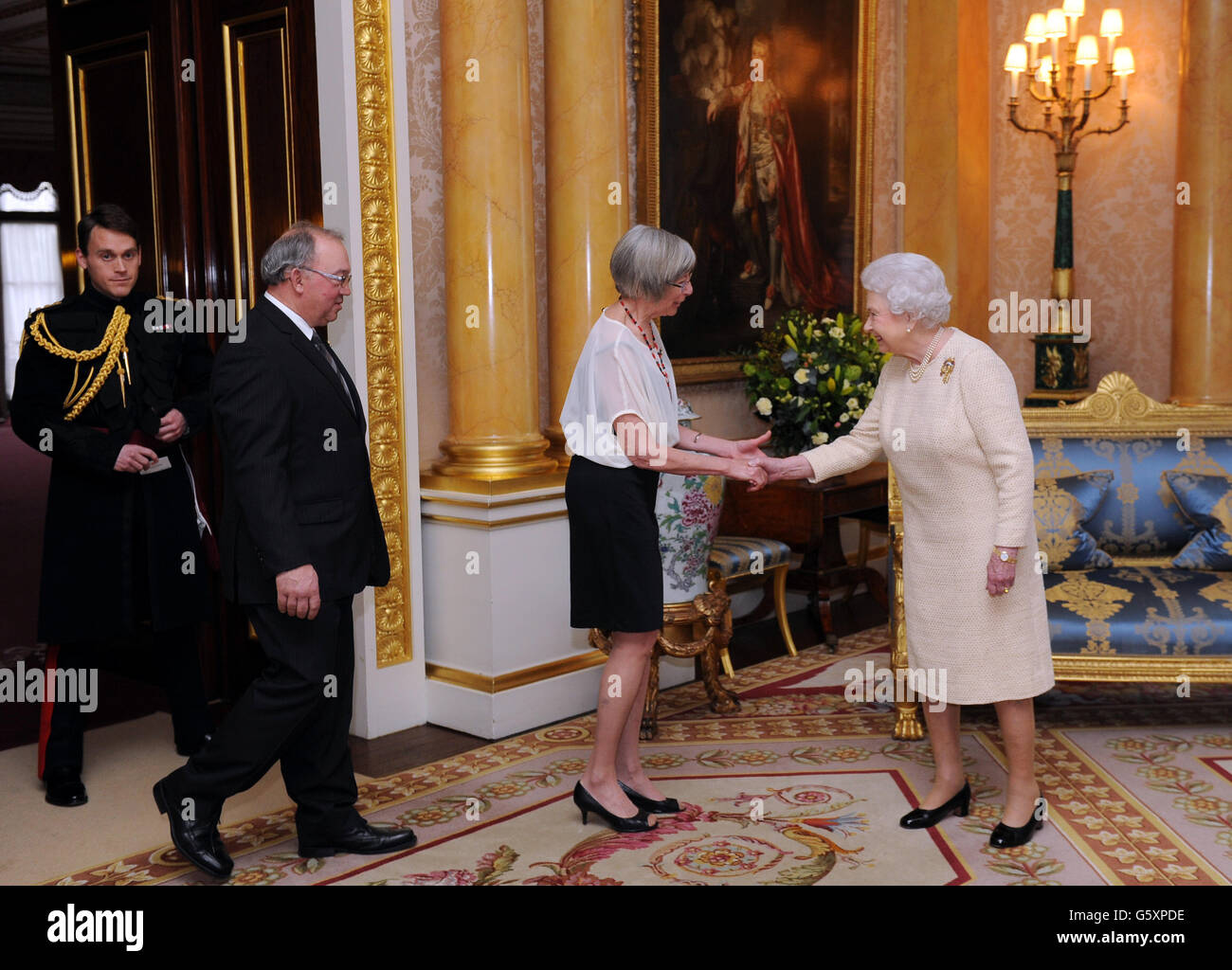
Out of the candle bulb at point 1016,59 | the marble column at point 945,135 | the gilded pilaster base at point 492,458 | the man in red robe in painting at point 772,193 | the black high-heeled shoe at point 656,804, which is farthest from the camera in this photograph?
the marble column at point 945,135

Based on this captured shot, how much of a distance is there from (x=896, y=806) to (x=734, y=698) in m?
1.29

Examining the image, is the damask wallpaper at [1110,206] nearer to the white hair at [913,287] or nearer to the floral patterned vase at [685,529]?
the floral patterned vase at [685,529]

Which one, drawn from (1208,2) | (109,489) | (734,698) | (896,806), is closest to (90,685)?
(109,489)

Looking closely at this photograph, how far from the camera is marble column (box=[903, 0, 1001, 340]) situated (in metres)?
7.67

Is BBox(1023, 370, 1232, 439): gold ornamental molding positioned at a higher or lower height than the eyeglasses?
lower

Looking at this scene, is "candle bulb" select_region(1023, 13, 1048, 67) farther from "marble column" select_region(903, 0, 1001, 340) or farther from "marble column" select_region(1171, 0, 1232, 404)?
"marble column" select_region(1171, 0, 1232, 404)

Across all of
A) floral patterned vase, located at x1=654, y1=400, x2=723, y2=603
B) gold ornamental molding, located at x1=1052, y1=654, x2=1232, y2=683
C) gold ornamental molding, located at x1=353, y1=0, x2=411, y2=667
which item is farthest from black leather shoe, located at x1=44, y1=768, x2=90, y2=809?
gold ornamental molding, located at x1=1052, y1=654, x2=1232, y2=683

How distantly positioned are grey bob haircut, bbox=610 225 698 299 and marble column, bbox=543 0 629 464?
5.48 feet

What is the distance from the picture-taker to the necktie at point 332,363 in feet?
11.2

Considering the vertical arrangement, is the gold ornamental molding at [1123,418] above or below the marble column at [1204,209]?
below

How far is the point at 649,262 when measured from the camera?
3.61 m

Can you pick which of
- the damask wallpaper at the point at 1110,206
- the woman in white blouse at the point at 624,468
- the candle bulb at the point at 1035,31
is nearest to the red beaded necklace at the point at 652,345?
the woman in white blouse at the point at 624,468

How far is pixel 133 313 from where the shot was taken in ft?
14.0

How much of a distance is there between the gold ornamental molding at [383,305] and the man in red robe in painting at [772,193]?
224 cm
